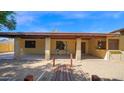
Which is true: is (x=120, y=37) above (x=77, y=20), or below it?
below

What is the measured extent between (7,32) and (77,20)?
1753 cm

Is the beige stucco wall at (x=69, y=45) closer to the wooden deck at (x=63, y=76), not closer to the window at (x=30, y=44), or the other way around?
the window at (x=30, y=44)

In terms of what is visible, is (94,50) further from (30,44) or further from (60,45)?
(30,44)

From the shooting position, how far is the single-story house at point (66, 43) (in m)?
19.5

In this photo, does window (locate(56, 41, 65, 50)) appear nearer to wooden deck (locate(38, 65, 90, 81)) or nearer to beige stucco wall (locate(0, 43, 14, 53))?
beige stucco wall (locate(0, 43, 14, 53))

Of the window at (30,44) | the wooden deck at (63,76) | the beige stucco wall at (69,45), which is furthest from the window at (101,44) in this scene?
the wooden deck at (63,76)

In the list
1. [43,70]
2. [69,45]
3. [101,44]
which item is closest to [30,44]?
[69,45]

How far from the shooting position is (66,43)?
1056 inches

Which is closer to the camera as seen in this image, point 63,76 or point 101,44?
point 63,76

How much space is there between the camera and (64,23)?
34.7 meters

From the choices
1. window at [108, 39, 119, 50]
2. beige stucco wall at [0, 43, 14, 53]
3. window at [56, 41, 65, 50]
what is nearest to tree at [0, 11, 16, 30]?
window at [56, 41, 65, 50]

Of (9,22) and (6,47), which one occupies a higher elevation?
(9,22)
